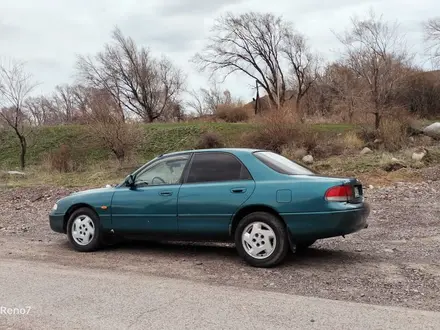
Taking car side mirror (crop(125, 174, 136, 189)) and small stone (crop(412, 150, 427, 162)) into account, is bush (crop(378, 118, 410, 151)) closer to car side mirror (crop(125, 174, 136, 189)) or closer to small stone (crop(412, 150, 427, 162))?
small stone (crop(412, 150, 427, 162))

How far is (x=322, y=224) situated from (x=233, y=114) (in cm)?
3466

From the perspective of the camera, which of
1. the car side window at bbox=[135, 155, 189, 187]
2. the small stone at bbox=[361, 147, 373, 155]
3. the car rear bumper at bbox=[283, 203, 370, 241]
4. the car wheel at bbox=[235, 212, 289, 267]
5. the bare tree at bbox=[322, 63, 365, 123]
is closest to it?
the car rear bumper at bbox=[283, 203, 370, 241]

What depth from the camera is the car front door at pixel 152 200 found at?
6512 millimetres

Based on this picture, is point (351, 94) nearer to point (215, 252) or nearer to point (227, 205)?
point (215, 252)

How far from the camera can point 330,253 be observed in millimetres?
6699

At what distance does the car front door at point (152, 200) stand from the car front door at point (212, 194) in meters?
0.16

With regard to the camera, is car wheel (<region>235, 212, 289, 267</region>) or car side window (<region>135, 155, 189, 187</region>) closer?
car wheel (<region>235, 212, 289, 267</region>)

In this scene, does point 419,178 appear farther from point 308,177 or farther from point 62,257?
point 62,257

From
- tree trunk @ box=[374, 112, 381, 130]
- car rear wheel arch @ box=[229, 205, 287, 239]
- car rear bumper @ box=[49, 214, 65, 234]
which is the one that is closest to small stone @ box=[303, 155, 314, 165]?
tree trunk @ box=[374, 112, 381, 130]

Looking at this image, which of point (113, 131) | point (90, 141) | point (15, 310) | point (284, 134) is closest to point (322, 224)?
point (15, 310)

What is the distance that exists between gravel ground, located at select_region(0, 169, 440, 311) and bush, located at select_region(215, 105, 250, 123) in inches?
1188

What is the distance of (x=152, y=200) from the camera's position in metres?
6.62

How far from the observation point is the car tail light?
5.65m

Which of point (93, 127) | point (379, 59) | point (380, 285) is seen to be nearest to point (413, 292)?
point (380, 285)
